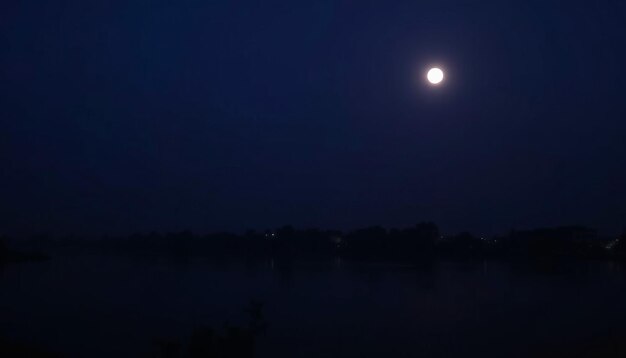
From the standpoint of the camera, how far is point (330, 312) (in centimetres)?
2175

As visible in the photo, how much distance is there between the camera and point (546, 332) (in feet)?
60.2

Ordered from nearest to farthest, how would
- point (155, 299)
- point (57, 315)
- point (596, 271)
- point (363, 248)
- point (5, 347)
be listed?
point (5, 347), point (57, 315), point (155, 299), point (596, 271), point (363, 248)

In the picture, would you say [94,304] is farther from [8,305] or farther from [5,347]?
[5,347]

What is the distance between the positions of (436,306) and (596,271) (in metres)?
21.4

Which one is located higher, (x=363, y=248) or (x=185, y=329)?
(x=363, y=248)

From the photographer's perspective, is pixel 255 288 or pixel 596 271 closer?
pixel 255 288

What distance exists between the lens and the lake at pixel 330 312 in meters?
16.1

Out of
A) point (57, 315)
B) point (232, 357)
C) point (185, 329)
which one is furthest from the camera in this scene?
point (57, 315)

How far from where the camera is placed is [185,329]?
18.0 m

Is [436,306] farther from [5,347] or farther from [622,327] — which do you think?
[5,347]

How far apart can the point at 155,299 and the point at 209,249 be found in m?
53.3

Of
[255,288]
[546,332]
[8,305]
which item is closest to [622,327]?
[546,332]

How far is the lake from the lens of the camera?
52.9 feet

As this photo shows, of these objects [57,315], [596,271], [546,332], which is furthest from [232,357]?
[596,271]
